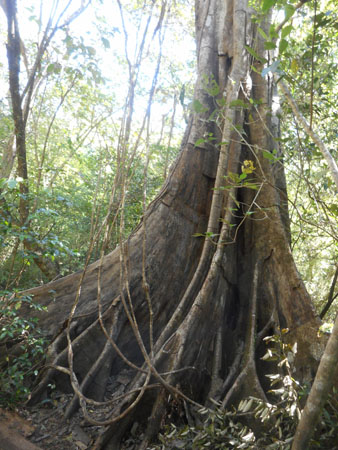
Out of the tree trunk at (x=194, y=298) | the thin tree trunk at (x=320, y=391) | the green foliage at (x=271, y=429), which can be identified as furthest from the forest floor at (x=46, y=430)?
the thin tree trunk at (x=320, y=391)

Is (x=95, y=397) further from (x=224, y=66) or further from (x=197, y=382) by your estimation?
(x=224, y=66)

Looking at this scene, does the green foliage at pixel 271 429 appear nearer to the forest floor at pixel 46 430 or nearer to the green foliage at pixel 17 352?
the forest floor at pixel 46 430

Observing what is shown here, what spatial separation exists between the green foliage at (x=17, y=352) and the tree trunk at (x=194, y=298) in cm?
14

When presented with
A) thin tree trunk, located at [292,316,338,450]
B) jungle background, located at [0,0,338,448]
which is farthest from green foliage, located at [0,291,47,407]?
thin tree trunk, located at [292,316,338,450]

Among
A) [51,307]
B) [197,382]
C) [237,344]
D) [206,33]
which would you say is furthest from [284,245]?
[206,33]

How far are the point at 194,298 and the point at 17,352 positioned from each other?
5.64ft

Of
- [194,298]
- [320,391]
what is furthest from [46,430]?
[320,391]

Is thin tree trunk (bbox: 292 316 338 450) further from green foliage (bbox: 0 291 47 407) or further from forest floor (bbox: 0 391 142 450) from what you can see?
green foliage (bbox: 0 291 47 407)

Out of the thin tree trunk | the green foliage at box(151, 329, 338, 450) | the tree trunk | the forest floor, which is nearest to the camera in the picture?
the thin tree trunk

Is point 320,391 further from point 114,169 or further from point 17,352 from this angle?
point 114,169

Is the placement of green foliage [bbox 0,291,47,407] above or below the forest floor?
above

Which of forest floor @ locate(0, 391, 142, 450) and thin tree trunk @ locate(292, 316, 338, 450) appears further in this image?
forest floor @ locate(0, 391, 142, 450)

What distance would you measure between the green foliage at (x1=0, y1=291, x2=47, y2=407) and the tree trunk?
14 centimetres

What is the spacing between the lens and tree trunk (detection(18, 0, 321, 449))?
296 cm
